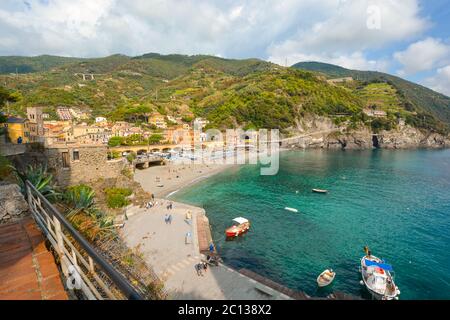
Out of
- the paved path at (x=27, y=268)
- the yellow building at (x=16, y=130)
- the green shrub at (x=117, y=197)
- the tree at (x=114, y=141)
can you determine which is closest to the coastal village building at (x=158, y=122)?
the tree at (x=114, y=141)

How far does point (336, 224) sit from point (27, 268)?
2816 cm

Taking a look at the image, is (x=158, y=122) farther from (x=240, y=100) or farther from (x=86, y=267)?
(x=86, y=267)

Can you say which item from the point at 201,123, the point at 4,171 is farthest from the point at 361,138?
the point at 4,171

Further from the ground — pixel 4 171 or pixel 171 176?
pixel 4 171

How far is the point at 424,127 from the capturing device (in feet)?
356

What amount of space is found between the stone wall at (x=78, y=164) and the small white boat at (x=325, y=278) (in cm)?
2001

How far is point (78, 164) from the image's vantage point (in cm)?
2019

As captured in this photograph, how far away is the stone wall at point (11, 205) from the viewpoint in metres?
5.40

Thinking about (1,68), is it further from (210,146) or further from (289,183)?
(289,183)

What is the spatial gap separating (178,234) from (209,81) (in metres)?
166

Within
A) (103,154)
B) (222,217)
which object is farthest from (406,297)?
(103,154)

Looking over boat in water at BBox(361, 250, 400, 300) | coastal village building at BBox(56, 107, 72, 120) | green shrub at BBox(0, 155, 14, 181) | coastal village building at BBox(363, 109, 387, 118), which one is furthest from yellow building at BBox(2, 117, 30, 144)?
coastal village building at BBox(363, 109, 387, 118)

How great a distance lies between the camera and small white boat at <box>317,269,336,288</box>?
16.5 metres

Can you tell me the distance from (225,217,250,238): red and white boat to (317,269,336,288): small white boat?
28.2ft
